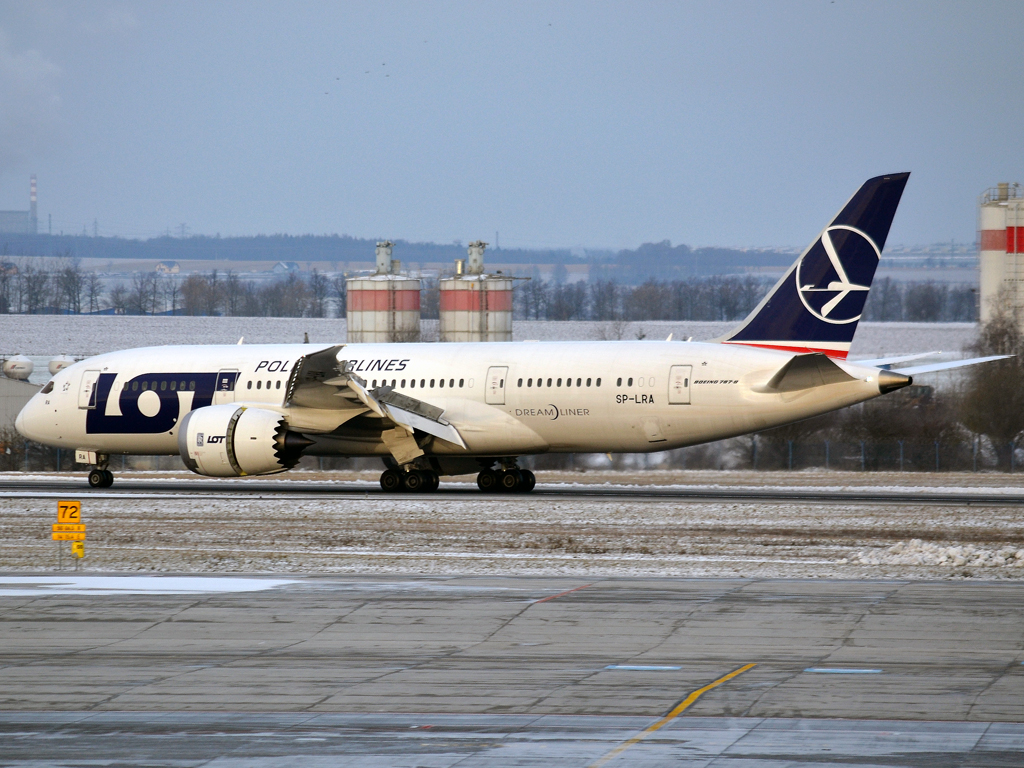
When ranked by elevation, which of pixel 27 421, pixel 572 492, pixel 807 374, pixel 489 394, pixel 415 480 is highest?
pixel 807 374

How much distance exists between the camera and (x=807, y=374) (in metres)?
25.4

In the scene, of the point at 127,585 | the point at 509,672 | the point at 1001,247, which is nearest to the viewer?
the point at 509,672

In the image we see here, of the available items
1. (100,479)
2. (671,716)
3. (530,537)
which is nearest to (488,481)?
(100,479)

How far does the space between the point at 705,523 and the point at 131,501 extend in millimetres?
11768

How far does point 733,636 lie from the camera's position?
11852 mm

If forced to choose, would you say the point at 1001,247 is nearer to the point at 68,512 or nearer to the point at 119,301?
the point at 68,512

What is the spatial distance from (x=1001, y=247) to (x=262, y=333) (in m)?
39.2

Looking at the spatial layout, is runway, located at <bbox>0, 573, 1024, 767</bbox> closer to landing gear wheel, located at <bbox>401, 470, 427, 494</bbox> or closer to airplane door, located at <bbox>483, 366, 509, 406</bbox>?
airplane door, located at <bbox>483, 366, 509, 406</bbox>

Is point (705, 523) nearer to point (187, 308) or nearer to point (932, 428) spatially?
point (932, 428)

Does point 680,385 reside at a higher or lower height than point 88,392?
higher

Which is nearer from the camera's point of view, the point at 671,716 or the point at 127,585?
the point at 671,716

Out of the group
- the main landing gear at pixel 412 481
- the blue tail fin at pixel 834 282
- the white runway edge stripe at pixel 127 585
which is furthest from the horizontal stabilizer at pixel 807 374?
the white runway edge stripe at pixel 127 585

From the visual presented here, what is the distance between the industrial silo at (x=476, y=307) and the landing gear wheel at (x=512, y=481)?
31.9 m

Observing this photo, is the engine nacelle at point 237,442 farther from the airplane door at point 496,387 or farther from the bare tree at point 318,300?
the bare tree at point 318,300
